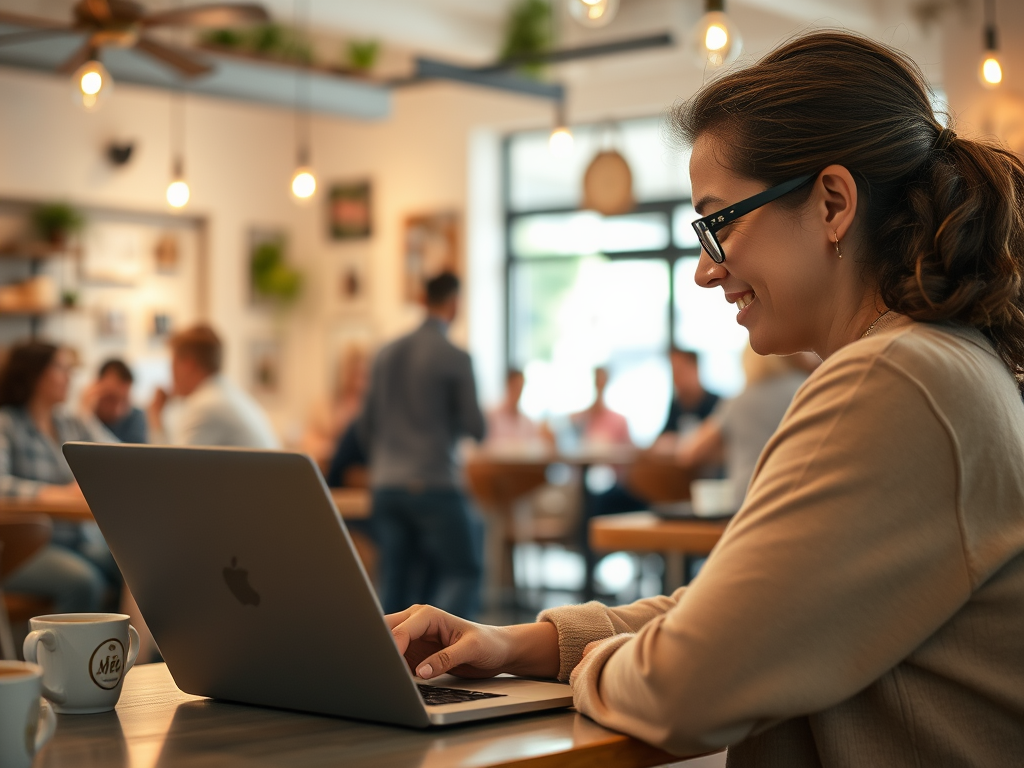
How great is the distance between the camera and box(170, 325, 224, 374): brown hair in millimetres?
5059

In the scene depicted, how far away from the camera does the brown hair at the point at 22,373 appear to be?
16.6ft

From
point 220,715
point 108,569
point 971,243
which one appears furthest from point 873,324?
point 108,569

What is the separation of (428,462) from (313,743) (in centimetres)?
425

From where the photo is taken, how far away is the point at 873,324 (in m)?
1.24

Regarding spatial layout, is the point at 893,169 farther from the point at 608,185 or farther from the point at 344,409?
the point at 344,409

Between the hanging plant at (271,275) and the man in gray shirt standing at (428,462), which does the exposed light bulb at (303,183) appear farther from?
the hanging plant at (271,275)

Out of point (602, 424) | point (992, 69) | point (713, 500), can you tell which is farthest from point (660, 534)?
point (602, 424)

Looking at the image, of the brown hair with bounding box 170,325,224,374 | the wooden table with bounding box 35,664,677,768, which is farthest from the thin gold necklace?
the brown hair with bounding box 170,325,224,374

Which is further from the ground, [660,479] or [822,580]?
[822,580]

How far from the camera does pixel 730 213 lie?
1273 millimetres

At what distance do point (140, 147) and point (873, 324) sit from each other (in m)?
Result: 9.22

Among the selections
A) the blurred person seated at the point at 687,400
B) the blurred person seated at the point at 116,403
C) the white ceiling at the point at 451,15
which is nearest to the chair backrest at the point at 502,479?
the blurred person seated at the point at 687,400

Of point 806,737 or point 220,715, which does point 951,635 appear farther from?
point 220,715

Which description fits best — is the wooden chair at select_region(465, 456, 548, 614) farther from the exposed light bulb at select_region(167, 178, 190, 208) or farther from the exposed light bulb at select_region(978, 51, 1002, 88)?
the exposed light bulb at select_region(978, 51, 1002, 88)
